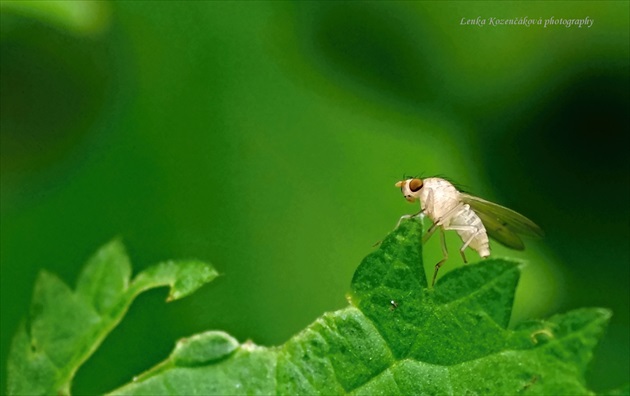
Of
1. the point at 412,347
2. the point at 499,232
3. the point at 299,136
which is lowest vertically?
the point at 412,347

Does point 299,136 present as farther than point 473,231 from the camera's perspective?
Yes

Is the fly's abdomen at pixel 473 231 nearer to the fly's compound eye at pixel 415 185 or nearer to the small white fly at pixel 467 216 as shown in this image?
the small white fly at pixel 467 216

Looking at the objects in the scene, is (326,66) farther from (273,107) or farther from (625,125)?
(625,125)

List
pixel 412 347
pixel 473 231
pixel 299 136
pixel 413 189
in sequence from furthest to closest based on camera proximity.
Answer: pixel 299 136 < pixel 413 189 < pixel 473 231 < pixel 412 347

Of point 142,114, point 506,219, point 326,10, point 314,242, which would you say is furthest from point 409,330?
point 326,10

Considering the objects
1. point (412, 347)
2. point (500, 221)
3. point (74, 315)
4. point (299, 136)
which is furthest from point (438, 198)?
point (74, 315)

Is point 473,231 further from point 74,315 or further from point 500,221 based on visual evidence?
point 74,315
